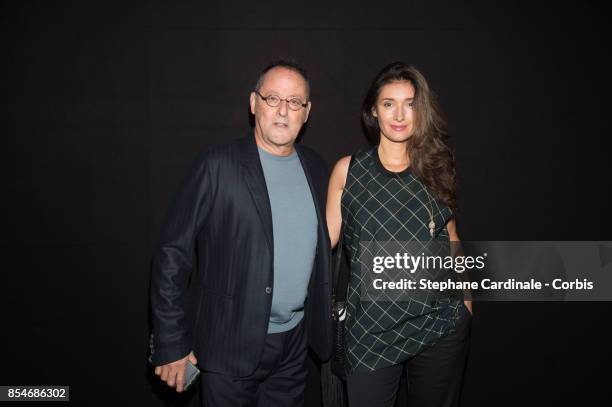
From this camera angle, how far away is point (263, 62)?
2.21 m

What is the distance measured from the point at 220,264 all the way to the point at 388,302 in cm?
74

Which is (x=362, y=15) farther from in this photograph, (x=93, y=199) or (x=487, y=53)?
(x=93, y=199)

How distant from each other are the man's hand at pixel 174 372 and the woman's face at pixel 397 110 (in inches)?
52.0

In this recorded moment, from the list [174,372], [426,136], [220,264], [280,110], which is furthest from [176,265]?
[426,136]

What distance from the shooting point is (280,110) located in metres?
1.67

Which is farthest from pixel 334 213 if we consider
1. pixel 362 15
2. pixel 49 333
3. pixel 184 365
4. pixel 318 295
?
pixel 49 333

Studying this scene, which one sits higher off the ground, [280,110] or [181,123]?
[181,123]

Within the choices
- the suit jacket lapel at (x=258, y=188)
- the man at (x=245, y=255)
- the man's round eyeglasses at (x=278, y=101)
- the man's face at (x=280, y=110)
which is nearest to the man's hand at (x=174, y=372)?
the man at (x=245, y=255)

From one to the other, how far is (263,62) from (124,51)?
2.52 feet

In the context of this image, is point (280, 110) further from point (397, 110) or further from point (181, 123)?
point (181, 123)

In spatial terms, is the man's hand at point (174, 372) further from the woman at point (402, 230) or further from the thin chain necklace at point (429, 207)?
the thin chain necklace at point (429, 207)

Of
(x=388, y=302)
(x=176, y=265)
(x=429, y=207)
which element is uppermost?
(x=429, y=207)

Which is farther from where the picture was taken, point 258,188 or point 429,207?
point 429,207

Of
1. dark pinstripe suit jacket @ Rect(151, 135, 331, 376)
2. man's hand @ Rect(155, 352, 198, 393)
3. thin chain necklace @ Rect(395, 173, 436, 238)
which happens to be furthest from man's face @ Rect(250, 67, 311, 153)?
man's hand @ Rect(155, 352, 198, 393)
